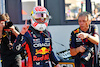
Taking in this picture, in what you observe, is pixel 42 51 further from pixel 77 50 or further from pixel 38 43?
pixel 77 50

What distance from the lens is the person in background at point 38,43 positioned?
145 inches

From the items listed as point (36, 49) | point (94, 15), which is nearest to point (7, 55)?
point (36, 49)

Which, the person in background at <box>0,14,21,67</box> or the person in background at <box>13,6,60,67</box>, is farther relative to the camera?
the person in background at <box>0,14,21,67</box>

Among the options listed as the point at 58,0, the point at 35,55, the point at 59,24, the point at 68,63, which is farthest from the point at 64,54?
the point at 35,55

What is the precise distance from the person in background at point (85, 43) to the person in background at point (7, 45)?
3.49 feet

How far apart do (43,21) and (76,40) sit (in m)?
0.68

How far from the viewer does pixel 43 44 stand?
3732mm

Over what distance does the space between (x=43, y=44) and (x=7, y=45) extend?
792mm

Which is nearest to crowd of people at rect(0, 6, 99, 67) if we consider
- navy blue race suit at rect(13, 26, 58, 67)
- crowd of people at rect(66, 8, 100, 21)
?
navy blue race suit at rect(13, 26, 58, 67)

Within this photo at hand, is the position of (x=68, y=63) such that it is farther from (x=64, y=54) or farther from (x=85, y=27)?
(x=85, y=27)

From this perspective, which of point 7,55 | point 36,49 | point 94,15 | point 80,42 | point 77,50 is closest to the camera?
point 36,49

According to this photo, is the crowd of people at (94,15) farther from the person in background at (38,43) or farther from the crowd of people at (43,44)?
the person in background at (38,43)

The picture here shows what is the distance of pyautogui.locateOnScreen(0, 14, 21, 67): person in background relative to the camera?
4.12 metres

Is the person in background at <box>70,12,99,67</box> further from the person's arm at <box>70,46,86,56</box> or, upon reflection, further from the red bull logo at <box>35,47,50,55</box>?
the red bull logo at <box>35,47,50,55</box>
